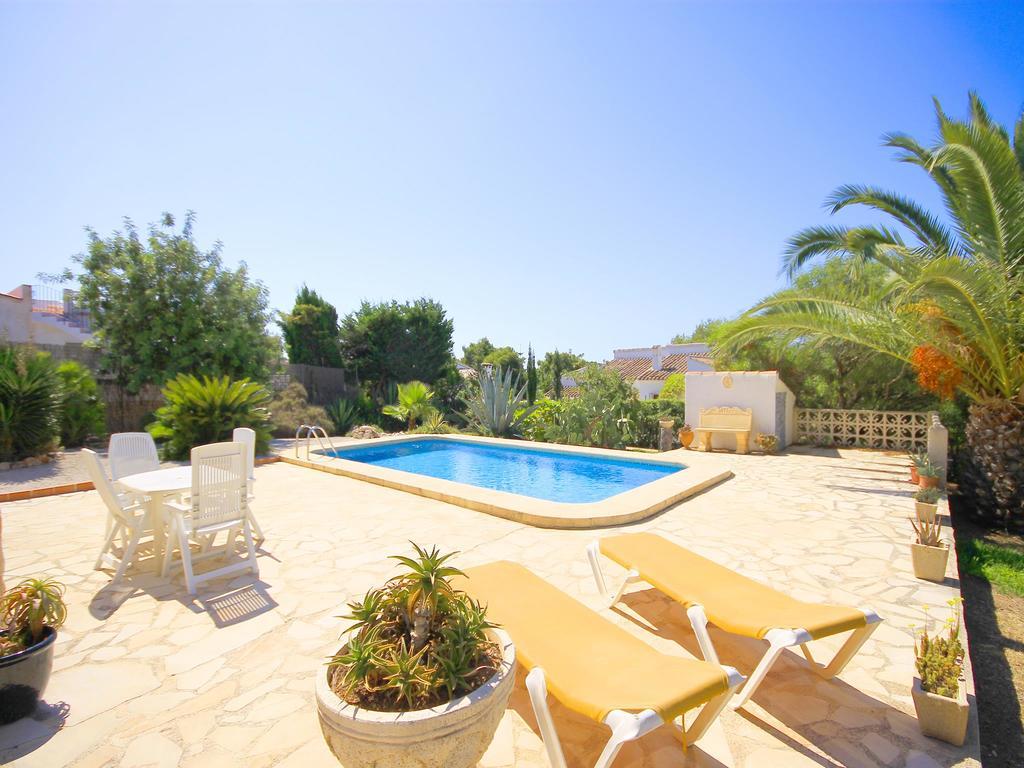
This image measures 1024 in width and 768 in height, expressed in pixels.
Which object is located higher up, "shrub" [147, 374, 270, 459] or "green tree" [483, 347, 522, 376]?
"green tree" [483, 347, 522, 376]

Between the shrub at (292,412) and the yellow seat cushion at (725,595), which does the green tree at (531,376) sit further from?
the yellow seat cushion at (725,595)

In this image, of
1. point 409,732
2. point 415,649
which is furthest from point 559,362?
point 409,732

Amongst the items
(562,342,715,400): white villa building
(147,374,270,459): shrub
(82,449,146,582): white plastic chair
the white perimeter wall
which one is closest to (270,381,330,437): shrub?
(147,374,270,459): shrub

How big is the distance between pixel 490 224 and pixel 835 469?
11.0 meters

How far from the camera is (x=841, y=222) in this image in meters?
8.73

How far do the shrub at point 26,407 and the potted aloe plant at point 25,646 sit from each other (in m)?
9.21

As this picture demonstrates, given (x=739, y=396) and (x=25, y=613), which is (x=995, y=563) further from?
(x=25, y=613)

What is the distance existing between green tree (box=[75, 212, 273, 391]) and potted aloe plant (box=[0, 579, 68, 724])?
11853mm

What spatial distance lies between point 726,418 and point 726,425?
0.17 m

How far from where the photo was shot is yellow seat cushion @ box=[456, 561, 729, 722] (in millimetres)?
1787

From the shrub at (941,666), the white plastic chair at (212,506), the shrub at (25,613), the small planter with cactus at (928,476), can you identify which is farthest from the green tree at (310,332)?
the shrub at (941,666)

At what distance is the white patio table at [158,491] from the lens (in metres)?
4.09

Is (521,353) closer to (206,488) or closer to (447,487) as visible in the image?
(447,487)

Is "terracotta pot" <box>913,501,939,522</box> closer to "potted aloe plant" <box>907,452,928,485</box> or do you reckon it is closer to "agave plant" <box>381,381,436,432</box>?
"potted aloe plant" <box>907,452,928,485</box>
